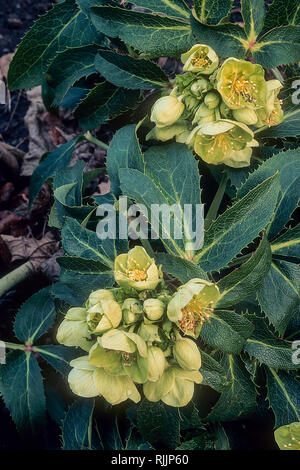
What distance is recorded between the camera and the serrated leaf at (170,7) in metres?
1.27

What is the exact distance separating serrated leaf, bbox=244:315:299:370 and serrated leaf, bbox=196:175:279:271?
18 cm

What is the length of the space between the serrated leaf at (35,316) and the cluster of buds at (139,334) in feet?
1.55

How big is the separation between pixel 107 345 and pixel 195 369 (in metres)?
0.18

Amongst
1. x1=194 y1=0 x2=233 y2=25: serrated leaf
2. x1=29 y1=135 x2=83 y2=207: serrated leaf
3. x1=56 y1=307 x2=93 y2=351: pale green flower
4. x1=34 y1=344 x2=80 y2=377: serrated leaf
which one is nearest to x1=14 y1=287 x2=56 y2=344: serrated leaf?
x1=34 y1=344 x2=80 y2=377: serrated leaf

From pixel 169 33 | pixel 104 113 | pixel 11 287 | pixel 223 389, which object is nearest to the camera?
pixel 223 389

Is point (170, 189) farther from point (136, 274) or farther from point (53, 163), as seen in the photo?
point (53, 163)

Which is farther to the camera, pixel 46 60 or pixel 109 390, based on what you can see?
pixel 46 60

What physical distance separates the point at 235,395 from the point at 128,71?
2.70 ft

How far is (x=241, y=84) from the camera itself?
1075 mm

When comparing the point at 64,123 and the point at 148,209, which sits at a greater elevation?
the point at 148,209

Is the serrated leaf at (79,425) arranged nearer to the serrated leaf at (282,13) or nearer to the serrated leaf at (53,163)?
the serrated leaf at (53,163)

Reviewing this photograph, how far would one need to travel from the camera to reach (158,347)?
96cm

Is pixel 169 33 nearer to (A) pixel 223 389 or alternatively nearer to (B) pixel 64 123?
(A) pixel 223 389

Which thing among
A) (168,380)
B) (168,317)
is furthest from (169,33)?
(168,380)
